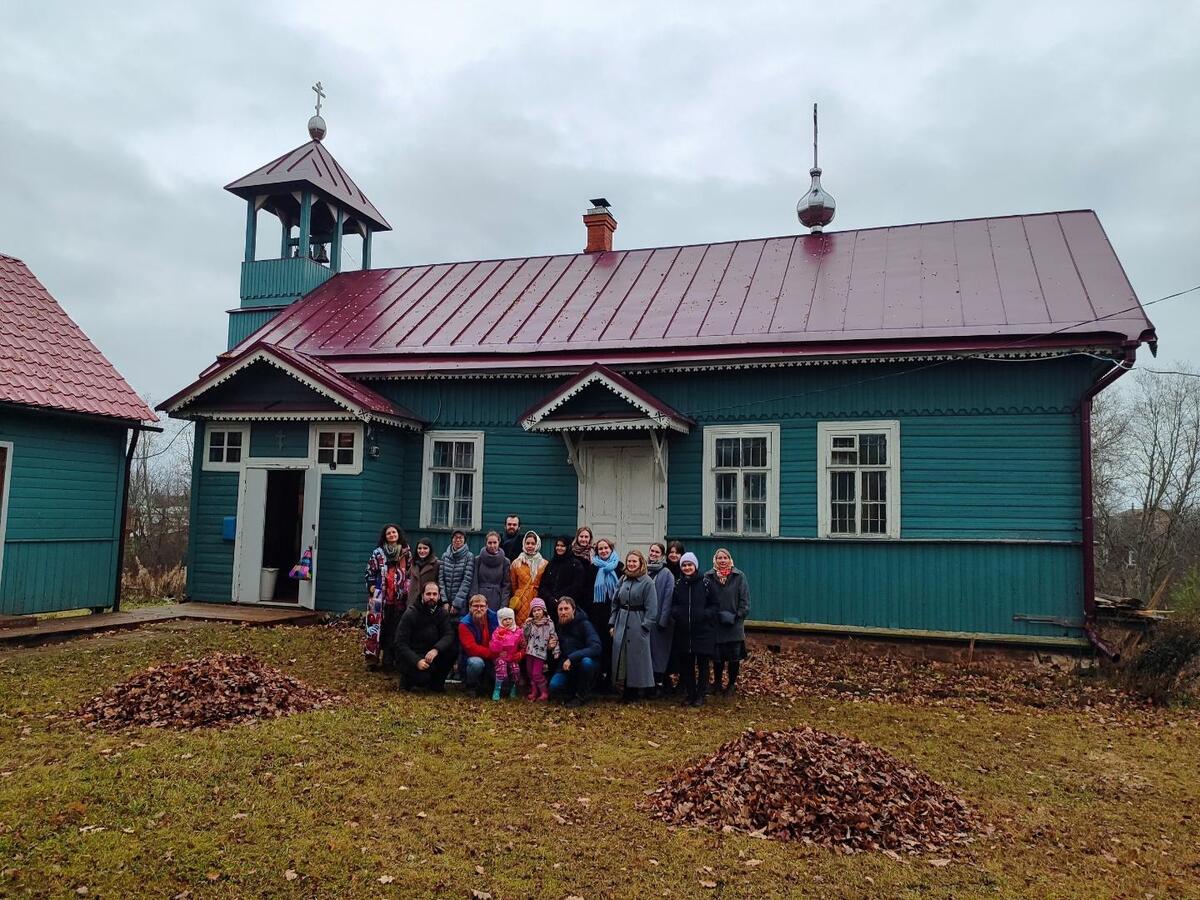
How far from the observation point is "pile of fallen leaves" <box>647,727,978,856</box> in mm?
5164

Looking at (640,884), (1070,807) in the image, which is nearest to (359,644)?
(640,884)

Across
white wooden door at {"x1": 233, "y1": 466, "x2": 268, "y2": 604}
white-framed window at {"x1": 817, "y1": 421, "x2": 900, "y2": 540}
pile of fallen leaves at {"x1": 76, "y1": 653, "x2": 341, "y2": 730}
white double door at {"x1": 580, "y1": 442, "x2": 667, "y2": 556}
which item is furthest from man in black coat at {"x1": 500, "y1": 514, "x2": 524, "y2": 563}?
white wooden door at {"x1": 233, "y1": 466, "x2": 268, "y2": 604}

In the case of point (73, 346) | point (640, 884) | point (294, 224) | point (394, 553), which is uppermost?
point (294, 224)

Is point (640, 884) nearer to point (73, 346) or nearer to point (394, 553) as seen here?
point (394, 553)

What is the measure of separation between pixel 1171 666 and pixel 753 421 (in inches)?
220

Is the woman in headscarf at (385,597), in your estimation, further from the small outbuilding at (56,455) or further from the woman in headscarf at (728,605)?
the small outbuilding at (56,455)

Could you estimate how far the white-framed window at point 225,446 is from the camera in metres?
13.9

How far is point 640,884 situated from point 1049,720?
18.2 feet

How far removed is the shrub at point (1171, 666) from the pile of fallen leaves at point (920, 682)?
20cm

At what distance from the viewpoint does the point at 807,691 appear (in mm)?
9320

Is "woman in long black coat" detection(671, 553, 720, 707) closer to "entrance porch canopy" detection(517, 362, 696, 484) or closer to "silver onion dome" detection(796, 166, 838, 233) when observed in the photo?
"entrance porch canopy" detection(517, 362, 696, 484)

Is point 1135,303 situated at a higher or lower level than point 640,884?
higher

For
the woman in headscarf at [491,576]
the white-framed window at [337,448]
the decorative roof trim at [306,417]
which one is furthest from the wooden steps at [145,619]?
the woman in headscarf at [491,576]

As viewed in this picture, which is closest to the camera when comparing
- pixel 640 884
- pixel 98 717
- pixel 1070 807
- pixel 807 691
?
pixel 640 884
